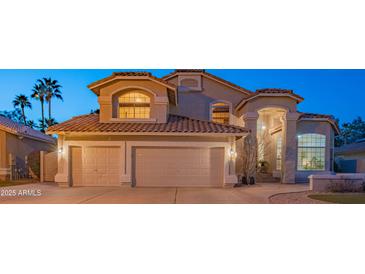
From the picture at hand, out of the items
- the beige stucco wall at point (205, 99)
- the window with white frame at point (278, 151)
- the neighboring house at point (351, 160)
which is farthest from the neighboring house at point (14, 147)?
the neighboring house at point (351, 160)

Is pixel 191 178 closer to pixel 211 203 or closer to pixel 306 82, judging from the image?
pixel 211 203

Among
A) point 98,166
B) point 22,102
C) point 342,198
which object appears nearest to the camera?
point 342,198

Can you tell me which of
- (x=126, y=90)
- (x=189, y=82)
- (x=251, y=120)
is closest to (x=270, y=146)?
(x=251, y=120)

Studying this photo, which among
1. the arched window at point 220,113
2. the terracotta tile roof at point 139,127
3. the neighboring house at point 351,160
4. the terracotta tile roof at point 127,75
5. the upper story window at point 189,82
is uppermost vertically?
the upper story window at point 189,82

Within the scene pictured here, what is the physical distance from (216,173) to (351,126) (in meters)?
34.9

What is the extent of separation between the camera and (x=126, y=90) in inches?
455

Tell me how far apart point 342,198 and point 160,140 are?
8218 mm

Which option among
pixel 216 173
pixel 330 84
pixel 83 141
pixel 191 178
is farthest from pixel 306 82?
pixel 83 141

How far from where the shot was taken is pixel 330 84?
14359 millimetres

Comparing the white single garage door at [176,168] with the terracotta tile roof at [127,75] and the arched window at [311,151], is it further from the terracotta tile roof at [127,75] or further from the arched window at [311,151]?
the arched window at [311,151]

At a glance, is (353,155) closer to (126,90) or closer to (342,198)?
(342,198)

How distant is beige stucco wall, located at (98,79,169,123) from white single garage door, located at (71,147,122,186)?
1872 mm

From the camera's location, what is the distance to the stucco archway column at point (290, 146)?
42.2 ft

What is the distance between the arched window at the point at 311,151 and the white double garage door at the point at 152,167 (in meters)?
6.34
